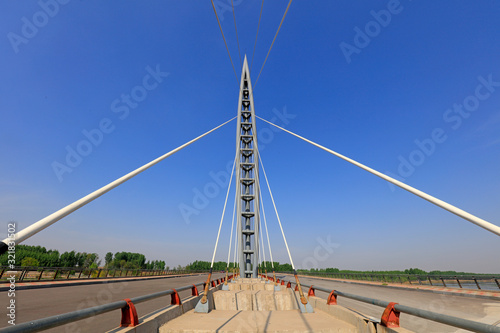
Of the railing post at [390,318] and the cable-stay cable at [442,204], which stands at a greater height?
the cable-stay cable at [442,204]

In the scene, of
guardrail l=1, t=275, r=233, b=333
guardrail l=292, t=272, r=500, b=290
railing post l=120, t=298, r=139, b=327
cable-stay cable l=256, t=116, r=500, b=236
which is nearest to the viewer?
guardrail l=1, t=275, r=233, b=333

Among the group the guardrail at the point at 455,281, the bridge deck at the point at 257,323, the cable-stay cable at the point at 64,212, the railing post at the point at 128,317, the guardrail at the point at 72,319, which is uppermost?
the cable-stay cable at the point at 64,212

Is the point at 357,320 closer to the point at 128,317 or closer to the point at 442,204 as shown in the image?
the point at 442,204

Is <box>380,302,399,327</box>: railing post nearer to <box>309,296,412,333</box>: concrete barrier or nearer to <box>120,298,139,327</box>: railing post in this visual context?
<box>309,296,412,333</box>: concrete barrier

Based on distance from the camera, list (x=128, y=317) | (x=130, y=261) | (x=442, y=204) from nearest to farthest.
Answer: (x=442, y=204) < (x=128, y=317) < (x=130, y=261)

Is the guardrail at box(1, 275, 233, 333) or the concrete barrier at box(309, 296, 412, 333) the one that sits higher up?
the guardrail at box(1, 275, 233, 333)

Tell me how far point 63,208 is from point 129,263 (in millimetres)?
147499

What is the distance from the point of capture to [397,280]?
28.9m

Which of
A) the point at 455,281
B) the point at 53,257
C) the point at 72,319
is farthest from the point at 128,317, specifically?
the point at 53,257

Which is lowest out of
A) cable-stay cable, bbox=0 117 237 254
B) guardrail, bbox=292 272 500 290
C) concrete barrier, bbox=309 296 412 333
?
guardrail, bbox=292 272 500 290

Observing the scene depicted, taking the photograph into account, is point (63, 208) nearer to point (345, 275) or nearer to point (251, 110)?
point (251, 110)

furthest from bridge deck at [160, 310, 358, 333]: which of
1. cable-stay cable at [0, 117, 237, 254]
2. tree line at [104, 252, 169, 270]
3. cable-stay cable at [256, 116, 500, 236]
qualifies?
tree line at [104, 252, 169, 270]

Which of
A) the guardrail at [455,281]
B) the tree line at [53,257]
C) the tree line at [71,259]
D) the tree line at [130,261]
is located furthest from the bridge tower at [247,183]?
the tree line at [130,261]

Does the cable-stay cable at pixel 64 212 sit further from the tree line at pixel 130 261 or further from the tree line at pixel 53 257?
the tree line at pixel 130 261
